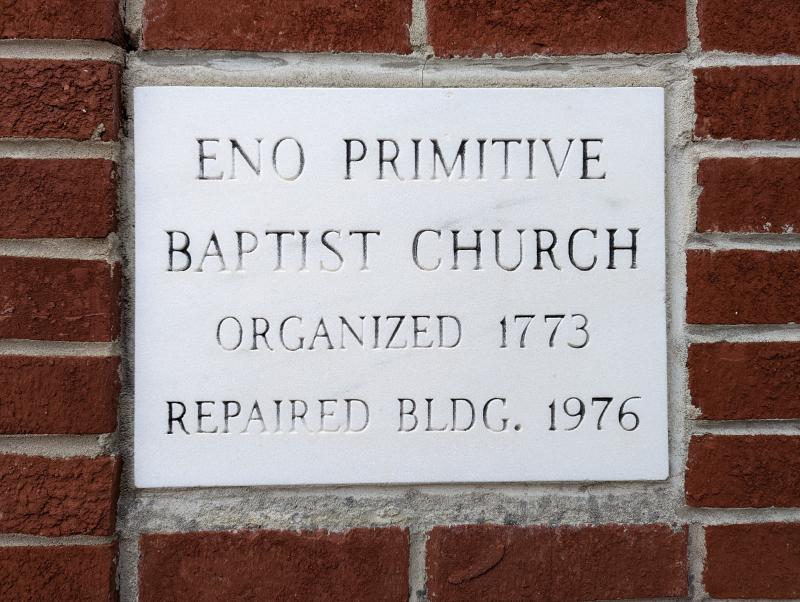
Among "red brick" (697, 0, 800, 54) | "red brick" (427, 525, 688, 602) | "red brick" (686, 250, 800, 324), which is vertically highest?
"red brick" (697, 0, 800, 54)

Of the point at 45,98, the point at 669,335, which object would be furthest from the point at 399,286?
the point at 45,98

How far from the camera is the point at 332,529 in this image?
73 centimetres

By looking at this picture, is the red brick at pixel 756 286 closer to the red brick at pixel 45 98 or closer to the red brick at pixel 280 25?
the red brick at pixel 280 25

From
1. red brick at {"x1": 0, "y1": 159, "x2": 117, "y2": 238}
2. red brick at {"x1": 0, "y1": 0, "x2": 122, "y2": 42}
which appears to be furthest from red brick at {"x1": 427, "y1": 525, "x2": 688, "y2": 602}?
red brick at {"x1": 0, "y1": 0, "x2": 122, "y2": 42}

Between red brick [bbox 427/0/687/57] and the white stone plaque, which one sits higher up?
red brick [bbox 427/0/687/57]

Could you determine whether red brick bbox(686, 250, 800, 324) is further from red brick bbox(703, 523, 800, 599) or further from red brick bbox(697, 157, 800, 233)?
red brick bbox(703, 523, 800, 599)

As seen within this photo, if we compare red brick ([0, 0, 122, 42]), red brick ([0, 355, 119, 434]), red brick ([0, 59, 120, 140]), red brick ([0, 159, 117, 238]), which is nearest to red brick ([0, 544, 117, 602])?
red brick ([0, 355, 119, 434])

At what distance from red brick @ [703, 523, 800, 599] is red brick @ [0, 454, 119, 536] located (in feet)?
2.15

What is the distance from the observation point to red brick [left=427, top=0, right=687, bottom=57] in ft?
2.39

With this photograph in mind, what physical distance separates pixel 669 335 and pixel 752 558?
258 millimetres

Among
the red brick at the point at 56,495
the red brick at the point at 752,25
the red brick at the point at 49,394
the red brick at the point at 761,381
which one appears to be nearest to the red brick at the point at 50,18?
the red brick at the point at 49,394

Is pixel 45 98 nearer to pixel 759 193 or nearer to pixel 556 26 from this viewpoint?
pixel 556 26

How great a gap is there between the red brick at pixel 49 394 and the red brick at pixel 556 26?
1.69ft

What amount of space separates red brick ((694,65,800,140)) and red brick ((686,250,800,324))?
0.13 meters
